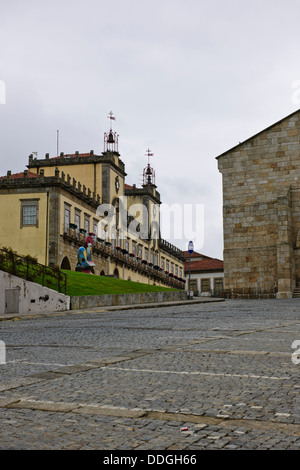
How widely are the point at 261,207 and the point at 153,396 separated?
1159 inches

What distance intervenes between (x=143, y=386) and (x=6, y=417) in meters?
1.38

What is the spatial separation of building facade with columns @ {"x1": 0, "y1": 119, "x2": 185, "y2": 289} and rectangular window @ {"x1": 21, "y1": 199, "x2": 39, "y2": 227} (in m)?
0.07

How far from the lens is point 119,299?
83.1 ft

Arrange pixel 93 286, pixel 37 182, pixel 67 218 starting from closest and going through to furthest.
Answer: pixel 93 286, pixel 37 182, pixel 67 218

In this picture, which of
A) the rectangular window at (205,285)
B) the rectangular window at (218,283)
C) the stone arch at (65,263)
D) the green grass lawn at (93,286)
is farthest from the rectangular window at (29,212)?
the rectangular window at (205,285)

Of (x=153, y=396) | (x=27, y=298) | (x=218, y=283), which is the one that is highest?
(x=218, y=283)

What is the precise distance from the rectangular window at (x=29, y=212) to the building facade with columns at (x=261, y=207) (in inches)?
604

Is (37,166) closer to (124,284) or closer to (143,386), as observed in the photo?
(124,284)

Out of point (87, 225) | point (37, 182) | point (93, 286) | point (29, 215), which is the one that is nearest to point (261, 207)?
point (93, 286)

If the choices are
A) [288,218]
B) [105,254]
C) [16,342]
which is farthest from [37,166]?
[16,342]

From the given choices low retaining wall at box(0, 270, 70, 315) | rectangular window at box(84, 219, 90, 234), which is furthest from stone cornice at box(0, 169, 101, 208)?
low retaining wall at box(0, 270, 70, 315)

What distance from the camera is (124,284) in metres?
32.6

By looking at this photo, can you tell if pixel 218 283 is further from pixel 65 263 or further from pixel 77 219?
pixel 65 263

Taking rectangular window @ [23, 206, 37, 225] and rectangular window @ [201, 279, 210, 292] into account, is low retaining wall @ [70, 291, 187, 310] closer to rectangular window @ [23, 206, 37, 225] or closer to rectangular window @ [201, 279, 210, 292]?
rectangular window @ [23, 206, 37, 225]
